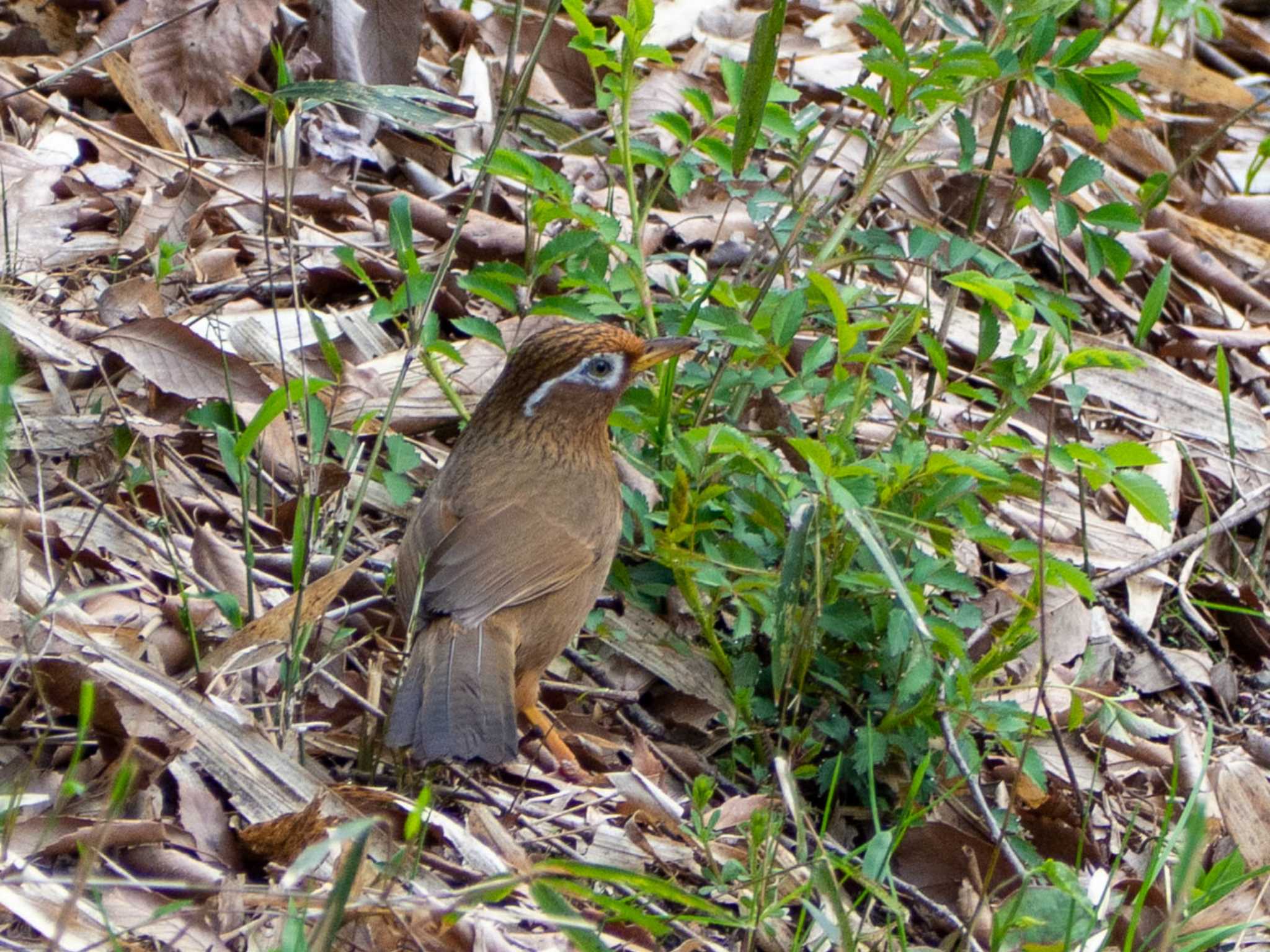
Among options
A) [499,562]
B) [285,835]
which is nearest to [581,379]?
[499,562]

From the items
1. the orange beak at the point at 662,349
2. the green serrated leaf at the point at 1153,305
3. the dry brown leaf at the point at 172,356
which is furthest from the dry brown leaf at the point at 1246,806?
the dry brown leaf at the point at 172,356

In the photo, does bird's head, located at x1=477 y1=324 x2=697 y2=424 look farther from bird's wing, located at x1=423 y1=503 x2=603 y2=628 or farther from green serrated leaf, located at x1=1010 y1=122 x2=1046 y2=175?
green serrated leaf, located at x1=1010 y1=122 x2=1046 y2=175

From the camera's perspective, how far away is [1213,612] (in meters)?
6.09

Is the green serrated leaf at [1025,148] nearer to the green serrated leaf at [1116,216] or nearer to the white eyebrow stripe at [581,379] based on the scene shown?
the green serrated leaf at [1116,216]

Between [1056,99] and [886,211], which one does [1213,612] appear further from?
[1056,99]

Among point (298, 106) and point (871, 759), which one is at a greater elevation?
point (298, 106)

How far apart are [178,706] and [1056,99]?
562 centimetres

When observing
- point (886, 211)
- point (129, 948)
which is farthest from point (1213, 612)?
point (129, 948)

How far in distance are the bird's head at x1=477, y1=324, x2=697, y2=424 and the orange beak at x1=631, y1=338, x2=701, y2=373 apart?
10 mm

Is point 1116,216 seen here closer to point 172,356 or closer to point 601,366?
point 601,366

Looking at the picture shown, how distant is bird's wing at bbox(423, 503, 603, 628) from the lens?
446cm

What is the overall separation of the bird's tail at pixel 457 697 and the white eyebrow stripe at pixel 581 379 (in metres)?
0.90

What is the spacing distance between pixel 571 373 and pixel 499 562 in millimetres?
760

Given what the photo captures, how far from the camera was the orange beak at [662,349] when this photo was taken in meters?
4.84
